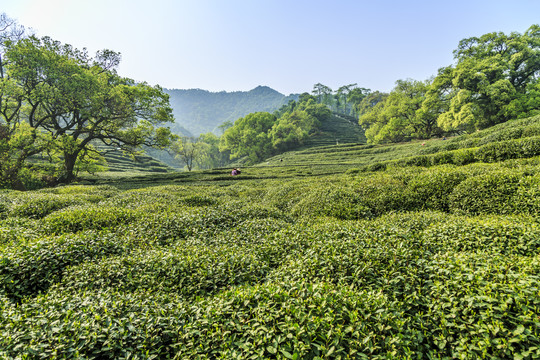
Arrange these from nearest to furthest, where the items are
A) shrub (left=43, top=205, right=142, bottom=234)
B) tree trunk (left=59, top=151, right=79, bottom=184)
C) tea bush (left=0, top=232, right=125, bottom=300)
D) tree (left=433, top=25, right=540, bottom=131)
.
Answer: tea bush (left=0, top=232, right=125, bottom=300)
shrub (left=43, top=205, right=142, bottom=234)
tree trunk (left=59, top=151, right=79, bottom=184)
tree (left=433, top=25, right=540, bottom=131)

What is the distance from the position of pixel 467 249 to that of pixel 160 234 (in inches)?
432

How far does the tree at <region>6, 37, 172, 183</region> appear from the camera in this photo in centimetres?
2542

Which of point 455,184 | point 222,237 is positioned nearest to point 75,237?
point 222,237

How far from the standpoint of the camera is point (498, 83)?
128 feet

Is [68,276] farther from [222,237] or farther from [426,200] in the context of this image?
[426,200]

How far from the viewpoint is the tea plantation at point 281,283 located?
405 centimetres

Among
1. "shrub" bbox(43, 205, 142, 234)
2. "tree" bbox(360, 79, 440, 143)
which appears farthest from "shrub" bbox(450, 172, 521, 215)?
"tree" bbox(360, 79, 440, 143)

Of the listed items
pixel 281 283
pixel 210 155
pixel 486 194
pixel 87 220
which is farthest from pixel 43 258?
pixel 210 155

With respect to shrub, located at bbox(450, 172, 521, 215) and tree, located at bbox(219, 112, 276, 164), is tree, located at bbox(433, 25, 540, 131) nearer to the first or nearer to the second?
shrub, located at bbox(450, 172, 521, 215)

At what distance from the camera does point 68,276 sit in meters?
6.81

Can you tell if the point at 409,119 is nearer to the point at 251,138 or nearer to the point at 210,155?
the point at 251,138

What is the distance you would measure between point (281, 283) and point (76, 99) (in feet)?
115

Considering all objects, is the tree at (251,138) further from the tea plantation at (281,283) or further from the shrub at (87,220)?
the tea plantation at (281,283)

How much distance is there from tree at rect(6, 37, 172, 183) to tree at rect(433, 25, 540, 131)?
5164cm
